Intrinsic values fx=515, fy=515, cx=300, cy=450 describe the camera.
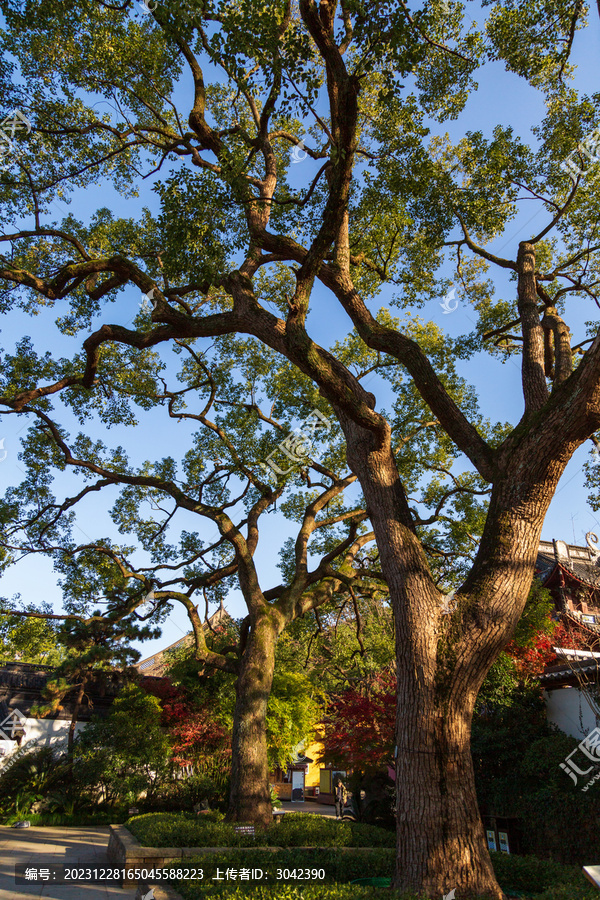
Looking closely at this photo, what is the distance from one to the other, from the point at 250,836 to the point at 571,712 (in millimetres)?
5376

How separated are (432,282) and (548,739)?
24.8 ft

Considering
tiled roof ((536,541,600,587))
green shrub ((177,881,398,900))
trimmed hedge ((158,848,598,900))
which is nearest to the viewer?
green shrub ((177,881,398,900))

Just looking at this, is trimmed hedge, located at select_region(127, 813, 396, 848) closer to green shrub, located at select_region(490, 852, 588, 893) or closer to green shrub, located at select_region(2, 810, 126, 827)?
green shrub, located at select_region(490, 852, 588, 893)

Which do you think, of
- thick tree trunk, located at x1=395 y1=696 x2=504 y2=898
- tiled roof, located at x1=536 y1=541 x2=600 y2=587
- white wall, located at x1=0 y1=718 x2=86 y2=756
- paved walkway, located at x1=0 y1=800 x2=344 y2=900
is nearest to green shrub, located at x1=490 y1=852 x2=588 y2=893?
thick tree trunk, located at x1=395 y1=696 x2=504 y2=898

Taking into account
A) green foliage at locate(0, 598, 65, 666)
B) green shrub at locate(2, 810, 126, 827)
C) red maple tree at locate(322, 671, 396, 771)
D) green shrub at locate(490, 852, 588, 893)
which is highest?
green foliage at locate(0, 598, 65, 666)

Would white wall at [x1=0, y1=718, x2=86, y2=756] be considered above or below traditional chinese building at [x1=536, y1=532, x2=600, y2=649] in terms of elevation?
below

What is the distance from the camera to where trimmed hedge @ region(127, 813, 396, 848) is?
6.28 metres

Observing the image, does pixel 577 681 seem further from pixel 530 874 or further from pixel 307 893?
pixel 307 893

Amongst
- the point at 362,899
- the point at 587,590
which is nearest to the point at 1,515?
the point at 362,899

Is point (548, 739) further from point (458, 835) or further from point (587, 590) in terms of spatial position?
point (458, 835)

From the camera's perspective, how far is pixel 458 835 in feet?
11.4

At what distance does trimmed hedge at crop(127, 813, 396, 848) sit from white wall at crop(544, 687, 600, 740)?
10.8 ft

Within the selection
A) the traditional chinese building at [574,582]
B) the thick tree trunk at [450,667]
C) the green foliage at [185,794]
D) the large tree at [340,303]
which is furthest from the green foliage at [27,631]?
the traditional chinese building at [574,582]

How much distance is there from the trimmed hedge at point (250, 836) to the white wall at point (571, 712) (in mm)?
3278
